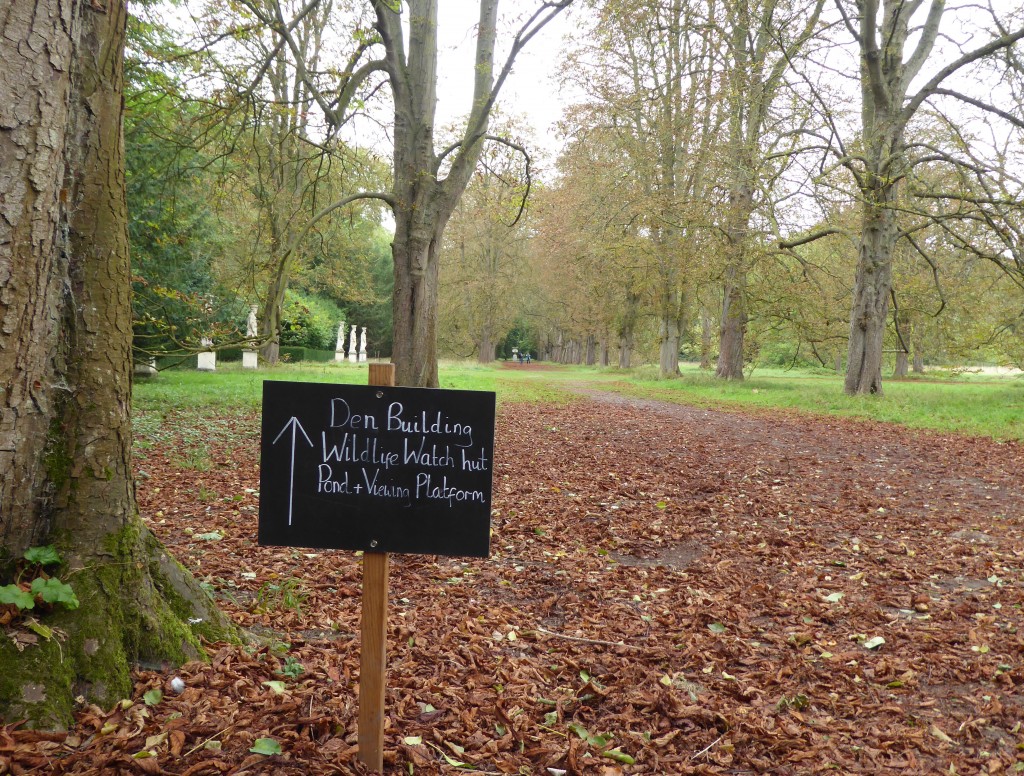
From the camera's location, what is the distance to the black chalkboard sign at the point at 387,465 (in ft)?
7.04

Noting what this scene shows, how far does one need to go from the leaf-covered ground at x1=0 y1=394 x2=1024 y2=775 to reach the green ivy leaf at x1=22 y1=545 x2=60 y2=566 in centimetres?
52

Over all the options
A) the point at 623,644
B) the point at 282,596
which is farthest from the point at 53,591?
the point at 623,644

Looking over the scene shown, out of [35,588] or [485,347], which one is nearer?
[35,588]

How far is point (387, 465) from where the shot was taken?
2148 millimetres

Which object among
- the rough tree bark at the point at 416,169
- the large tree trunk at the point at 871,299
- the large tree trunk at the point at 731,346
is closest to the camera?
the rough tree bark at the point at 416,169

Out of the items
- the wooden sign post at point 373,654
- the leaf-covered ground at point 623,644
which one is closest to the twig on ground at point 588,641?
the leaf-covered ground at point 623,644

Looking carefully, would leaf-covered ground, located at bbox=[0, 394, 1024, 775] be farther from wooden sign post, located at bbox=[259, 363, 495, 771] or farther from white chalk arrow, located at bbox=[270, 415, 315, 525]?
white chalk arrow, located at bbox=[270, 415, 315, 525]

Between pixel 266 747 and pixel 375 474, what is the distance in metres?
0.95

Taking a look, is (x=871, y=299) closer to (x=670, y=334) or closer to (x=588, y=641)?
(x=670, y=334)

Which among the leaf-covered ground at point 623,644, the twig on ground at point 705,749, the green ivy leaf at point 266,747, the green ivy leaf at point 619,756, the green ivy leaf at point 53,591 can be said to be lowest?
the green ivy leaf at point 619,756

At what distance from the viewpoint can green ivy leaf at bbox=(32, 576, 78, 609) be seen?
2.12 meters

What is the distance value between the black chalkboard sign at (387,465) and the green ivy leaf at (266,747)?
2.13 feet

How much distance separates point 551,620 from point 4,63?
3.43 metres

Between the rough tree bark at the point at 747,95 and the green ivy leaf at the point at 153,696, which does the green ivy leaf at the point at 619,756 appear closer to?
the green ivy leaf at the point at 153,696
